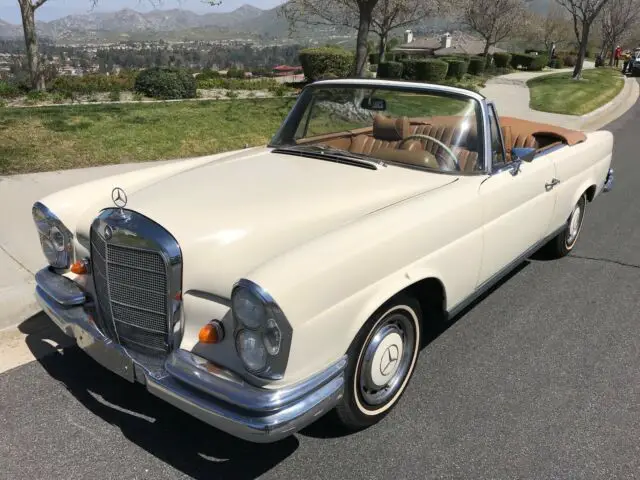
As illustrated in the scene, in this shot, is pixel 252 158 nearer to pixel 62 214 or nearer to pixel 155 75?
pixel 62 214

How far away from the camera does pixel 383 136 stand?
3.74m

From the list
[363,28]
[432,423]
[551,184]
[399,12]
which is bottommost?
[432,423]

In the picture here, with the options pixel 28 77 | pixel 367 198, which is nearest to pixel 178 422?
pixel 367 198

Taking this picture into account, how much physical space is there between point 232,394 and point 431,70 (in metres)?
21.9

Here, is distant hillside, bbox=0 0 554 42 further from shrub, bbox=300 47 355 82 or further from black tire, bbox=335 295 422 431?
black tire, bbox=335 295 422 431

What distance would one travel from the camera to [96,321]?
275 cm

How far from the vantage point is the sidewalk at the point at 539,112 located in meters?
13.8

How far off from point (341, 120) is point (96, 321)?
229 centimetres

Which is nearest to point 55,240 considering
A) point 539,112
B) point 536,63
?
point 539,112

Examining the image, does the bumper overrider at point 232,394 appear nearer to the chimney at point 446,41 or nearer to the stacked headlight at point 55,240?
the stacked headlight at point 55,240

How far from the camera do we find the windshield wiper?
3.39 m

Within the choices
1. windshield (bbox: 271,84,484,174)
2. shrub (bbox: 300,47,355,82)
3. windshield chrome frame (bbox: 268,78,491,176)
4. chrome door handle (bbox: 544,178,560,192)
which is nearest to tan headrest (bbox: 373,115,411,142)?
windshield (bbox: 271,84,484,174)

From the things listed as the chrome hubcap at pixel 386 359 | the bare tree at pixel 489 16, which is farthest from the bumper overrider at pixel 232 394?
the bare tree at pixel 489 16

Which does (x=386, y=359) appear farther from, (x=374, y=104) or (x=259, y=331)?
(x=374, y=104)
